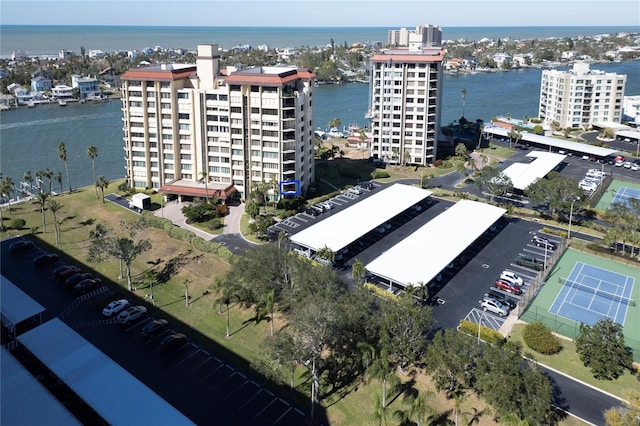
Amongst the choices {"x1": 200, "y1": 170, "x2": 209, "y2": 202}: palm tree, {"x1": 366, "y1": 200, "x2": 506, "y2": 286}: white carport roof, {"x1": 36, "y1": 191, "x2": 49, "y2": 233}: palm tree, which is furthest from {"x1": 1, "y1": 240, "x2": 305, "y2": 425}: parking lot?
{"x1": 200, "y1": 170, "x2": 209, "y2": 202}: palm tree

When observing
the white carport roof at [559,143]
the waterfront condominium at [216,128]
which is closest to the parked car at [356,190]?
the waterfront condominium at [216,128]

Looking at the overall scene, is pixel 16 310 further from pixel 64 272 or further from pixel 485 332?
pixel 485 332

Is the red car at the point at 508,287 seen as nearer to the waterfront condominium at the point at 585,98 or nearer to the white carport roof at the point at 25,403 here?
the white carport roof at the point at 25,403

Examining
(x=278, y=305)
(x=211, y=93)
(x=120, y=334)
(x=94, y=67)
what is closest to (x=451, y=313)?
(x=278, y=305)

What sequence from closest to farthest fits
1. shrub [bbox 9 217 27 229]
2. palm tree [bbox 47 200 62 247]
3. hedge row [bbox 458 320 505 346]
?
hedge row [bbox 458 320 505 346]
palm tree [bbox 47 200 62 247]
shrub [bbox 9 217 27 229]

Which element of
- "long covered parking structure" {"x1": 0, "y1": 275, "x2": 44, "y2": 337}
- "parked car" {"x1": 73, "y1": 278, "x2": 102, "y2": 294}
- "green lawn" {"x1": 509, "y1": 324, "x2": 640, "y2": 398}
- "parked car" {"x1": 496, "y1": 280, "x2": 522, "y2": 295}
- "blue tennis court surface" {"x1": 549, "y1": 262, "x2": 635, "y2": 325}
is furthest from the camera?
"parked car" {"x1": 496, "y1": 280, "x2": 522, "y2": 295}

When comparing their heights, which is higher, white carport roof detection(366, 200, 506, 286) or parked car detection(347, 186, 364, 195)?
parked car detection(347, 186, 364, 195)

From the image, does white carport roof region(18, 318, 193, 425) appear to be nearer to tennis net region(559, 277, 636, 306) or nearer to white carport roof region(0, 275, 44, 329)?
white carport roof region(0, 275, 44, 329)
